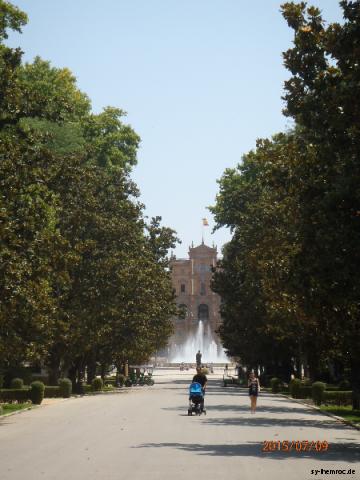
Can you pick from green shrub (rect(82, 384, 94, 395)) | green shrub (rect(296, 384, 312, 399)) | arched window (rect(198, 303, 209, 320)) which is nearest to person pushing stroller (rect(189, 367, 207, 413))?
green shrub (rect(296, 384, 312, 399))

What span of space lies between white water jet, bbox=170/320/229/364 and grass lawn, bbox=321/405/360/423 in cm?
12685

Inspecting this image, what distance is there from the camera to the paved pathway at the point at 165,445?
14953 mm

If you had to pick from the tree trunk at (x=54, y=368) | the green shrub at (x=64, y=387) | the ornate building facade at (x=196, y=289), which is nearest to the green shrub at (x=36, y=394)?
the green shrub at (x=64, y=387)

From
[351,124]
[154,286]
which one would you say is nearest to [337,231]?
[351,124]

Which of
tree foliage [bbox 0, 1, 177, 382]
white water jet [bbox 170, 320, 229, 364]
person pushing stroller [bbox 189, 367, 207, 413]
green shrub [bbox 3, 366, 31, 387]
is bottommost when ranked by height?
person pushing stroller [bbox 189, 367, 207, 413]

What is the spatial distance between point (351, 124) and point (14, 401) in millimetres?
26063

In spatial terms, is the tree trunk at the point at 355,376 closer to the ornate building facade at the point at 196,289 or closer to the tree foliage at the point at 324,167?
the tree foliage at the point at 324,167

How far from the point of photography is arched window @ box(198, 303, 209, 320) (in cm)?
19300

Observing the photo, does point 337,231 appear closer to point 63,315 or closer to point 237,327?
point 63,315

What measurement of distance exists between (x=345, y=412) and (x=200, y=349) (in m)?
142

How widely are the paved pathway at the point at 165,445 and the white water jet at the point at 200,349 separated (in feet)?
448

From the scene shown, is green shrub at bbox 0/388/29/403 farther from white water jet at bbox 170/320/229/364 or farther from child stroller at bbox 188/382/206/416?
white water jet at bbox 170/320/229/364

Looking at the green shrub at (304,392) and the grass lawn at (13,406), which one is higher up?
the green shrub at (304,392)

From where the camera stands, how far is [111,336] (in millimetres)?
59062
